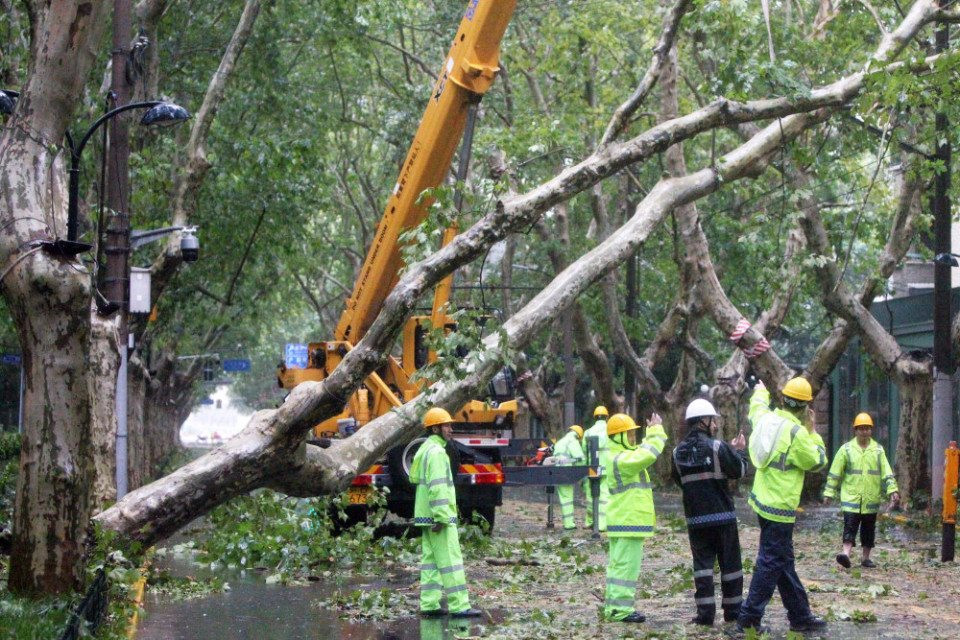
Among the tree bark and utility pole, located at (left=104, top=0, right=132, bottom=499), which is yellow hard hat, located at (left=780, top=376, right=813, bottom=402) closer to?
the tree bark

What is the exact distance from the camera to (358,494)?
16703 millimetres

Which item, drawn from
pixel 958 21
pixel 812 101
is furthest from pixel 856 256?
pixel 812 101

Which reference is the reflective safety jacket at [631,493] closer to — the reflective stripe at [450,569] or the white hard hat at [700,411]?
the white hard hat at [700,411]

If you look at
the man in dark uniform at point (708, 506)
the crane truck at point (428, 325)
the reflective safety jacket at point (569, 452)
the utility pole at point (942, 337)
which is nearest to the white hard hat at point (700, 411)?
the man in dark uniform at point (708, 506)

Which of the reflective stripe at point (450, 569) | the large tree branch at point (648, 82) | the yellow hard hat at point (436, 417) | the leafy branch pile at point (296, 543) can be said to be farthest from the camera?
the leafy branch pile at point (296, 543)

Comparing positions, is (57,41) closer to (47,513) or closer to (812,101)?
(47,513)

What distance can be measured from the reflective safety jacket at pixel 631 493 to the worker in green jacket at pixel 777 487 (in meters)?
1.15

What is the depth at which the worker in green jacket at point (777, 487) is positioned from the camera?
995cm

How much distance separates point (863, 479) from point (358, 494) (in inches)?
240

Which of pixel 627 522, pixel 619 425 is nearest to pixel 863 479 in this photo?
pixel 619 425

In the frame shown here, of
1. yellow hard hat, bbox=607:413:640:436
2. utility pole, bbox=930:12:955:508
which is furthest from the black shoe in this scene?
utility pole, bbox=930:12:955:508

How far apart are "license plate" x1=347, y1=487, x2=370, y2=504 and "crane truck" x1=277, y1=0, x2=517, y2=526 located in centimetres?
1

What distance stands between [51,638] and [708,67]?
1692cm

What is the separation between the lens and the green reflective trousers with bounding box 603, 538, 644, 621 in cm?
1097
